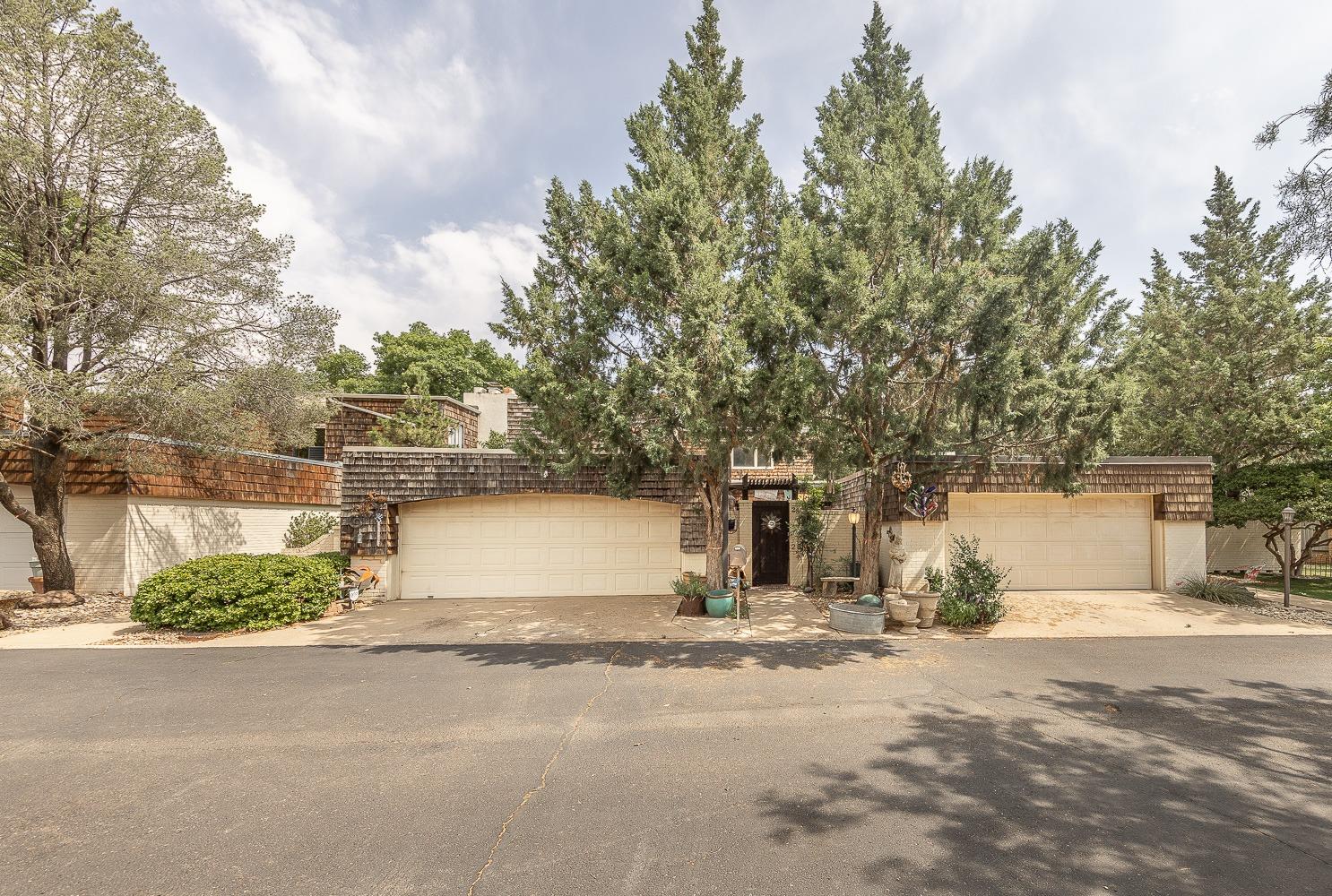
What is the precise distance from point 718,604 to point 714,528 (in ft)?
4.85

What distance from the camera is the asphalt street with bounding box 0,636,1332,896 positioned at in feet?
10.8

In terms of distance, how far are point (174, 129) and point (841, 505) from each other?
56.5 ft

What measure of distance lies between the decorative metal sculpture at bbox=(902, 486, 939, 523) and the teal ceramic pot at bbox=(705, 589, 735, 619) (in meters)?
4.29

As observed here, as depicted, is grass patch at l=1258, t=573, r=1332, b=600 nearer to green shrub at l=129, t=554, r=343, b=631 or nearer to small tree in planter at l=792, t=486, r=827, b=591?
small tree in planter at l=792, t=486, r=827, b=591

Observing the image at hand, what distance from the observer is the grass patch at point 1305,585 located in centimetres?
1248

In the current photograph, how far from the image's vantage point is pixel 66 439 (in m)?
10.7

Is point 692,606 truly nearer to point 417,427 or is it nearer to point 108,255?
point 417,427

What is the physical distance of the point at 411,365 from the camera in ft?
120

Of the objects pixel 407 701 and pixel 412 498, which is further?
pixel 412 498

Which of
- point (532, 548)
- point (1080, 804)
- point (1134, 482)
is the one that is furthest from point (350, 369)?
point (1080, 804)

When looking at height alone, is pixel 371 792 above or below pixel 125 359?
below

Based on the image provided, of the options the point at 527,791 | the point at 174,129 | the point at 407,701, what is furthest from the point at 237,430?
the point at 527,791

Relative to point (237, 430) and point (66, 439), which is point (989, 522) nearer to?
point (237, 430)

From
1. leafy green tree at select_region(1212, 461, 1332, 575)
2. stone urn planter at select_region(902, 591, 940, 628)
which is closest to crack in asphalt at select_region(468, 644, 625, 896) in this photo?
stone urn planter at select_region(902, 591, 940, 628)
